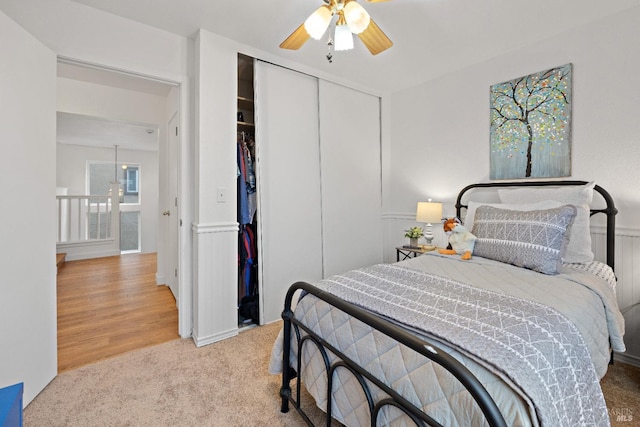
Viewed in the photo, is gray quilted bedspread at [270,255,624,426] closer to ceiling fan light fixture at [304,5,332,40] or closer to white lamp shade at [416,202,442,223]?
white lamp shade at [416,202,442,223]

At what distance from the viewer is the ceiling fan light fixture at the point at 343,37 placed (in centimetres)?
164

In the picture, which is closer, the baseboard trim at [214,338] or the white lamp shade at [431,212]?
the baseboard trim at [214,338]

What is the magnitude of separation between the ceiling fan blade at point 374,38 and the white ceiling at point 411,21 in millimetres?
341

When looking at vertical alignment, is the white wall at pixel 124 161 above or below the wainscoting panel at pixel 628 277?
above

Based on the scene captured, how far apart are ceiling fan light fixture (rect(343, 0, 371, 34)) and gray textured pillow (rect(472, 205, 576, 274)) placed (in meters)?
1.54

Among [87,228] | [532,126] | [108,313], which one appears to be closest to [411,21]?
[532,126]

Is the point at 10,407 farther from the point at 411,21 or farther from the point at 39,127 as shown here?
the point at 411,21

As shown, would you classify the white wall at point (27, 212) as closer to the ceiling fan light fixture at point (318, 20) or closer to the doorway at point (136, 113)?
the doorway at point (136, 113)

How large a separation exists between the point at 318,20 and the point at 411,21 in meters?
0.99

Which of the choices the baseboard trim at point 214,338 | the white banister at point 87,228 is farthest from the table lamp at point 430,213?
the white banister at point 87,228

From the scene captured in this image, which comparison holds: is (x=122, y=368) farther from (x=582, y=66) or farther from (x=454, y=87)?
(x=582, y=66)

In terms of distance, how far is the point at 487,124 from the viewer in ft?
9.02

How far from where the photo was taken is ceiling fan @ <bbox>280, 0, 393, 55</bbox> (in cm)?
148

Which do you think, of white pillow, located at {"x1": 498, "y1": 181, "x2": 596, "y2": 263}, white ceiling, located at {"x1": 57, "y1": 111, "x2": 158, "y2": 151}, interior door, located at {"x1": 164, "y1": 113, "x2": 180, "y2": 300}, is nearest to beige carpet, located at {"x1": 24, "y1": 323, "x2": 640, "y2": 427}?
white pillow, located at {"x1": 498, "y1": 181, "x2": 596, "y2": 263}
